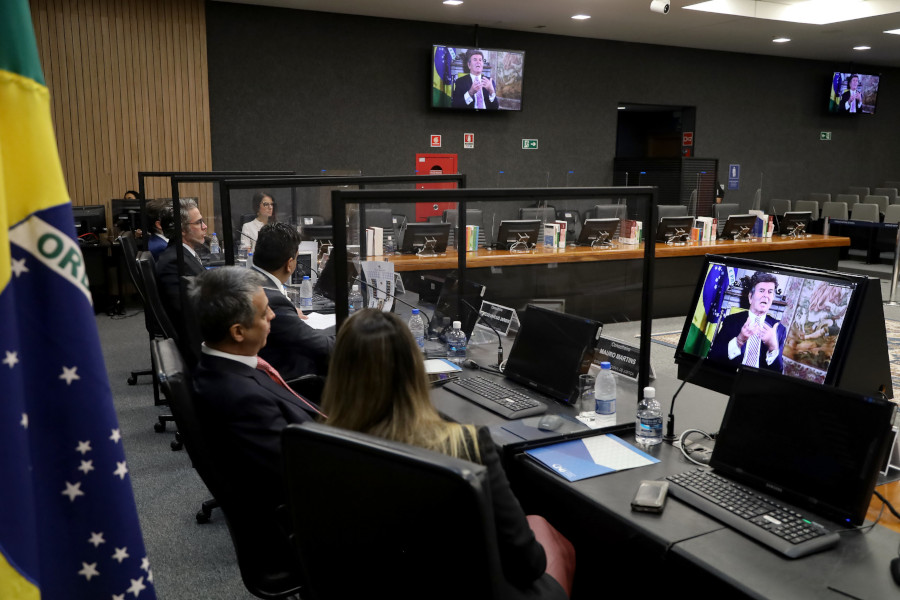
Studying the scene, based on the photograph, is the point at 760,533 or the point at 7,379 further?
the point at 760,533

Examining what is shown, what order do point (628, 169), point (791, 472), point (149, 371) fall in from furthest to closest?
1. point (628, 169)
2. point (149, 371)
3. point (791, 472)

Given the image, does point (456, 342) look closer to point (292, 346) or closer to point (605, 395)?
point (292, 346)

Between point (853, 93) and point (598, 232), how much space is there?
7909 millimetres

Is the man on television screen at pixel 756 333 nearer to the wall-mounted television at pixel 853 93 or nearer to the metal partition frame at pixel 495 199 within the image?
the metal partition frame at pixel 495 199

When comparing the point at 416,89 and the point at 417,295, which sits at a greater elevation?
the point at 416,89

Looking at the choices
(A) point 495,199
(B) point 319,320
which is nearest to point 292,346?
(B) point 319,320

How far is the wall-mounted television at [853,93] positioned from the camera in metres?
12.1

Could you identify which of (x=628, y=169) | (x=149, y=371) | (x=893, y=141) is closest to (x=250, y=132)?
(x=149, y=371)

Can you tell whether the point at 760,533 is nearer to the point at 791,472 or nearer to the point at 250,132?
the point at 791,472

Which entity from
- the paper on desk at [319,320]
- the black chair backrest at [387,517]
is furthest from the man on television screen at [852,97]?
the black chair backrest at [387,517]

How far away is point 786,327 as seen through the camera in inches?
80.3

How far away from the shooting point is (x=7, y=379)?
2.50ft

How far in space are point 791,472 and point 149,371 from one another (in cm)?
428

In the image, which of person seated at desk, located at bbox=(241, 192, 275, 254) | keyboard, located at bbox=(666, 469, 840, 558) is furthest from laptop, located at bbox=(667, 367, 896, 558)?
person seated at desk, located at bbox=(241, 192, 275, 254)
